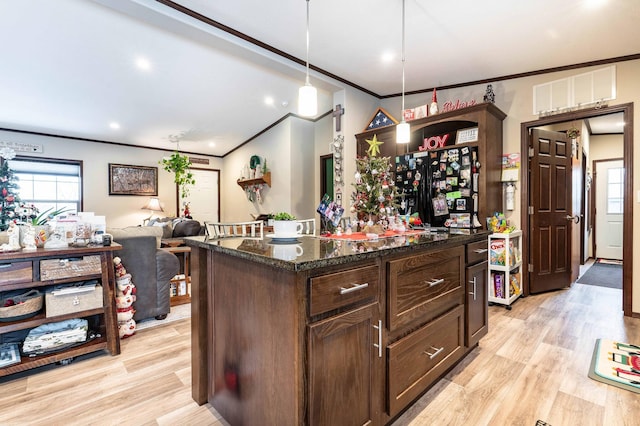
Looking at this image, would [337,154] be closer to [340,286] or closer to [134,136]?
[340,286]

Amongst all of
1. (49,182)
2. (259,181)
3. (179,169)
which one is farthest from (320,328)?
(49,182)

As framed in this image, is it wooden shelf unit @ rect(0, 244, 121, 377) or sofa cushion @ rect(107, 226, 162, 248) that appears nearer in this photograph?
wooden shelf unit @ rect(0, 244, 121, 377)

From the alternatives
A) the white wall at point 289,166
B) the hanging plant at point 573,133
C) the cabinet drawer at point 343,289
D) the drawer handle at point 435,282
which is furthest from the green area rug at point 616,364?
the white wall at point 289,166

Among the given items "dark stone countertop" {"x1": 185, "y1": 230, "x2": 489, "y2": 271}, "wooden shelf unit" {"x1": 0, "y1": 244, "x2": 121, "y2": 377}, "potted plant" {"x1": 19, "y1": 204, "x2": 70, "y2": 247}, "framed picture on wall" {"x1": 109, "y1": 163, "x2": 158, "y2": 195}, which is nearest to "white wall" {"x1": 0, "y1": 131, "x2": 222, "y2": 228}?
"framed picture on wall" {"x1": 109, "y1": 163, "x2": 158, "y2": 195}

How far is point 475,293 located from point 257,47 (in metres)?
3.13

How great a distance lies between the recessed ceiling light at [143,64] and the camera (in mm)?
3800

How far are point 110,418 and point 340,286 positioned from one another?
4.92 ft

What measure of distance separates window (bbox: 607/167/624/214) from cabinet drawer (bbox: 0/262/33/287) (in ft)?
28.7

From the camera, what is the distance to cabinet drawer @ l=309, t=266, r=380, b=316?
1093 millimetres

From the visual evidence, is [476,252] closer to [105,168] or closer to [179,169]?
[179,169]

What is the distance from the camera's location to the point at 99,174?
655 centimetres

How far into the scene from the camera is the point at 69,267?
6.99 ft

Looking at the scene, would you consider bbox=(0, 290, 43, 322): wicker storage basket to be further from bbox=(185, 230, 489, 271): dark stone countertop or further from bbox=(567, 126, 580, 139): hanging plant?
bbox=(567, 126, 580, 139): hanging plant

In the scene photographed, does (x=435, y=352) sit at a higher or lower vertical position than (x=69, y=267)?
lower
